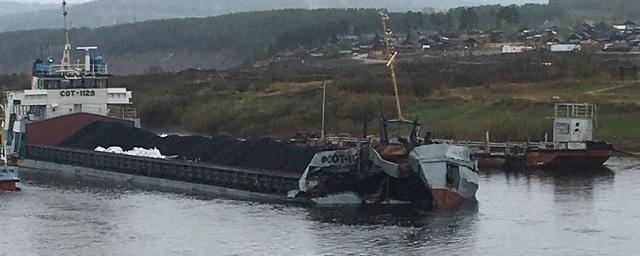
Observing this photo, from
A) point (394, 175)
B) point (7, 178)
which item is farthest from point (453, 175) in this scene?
point (7, 178)

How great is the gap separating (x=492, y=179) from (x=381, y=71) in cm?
3829

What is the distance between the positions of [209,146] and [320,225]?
1124 centimetres

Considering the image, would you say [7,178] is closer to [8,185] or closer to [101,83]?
[8,185]

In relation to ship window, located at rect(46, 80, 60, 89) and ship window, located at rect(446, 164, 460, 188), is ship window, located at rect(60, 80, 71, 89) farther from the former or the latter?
ship window, located at rect(446, 164, 460, 188)

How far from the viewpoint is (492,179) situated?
41.7 meters

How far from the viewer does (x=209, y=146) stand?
42.1 metres

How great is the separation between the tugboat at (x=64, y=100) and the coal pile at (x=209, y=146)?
24.0 inches

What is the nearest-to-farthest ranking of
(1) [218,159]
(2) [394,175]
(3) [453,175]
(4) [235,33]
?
(2) [394,175]
(3) [453,175]
(1) [218,159]
(4) [235,33]

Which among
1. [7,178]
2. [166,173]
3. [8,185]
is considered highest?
[166,173]

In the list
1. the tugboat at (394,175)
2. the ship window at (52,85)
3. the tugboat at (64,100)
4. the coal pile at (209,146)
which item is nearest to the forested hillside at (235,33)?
the tugboat at (64,100)

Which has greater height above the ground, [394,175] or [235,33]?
[235,33]

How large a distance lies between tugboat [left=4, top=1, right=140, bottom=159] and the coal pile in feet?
2.00

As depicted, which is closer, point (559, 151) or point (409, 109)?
point (559, 151)

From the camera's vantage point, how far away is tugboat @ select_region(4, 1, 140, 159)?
48.3m
